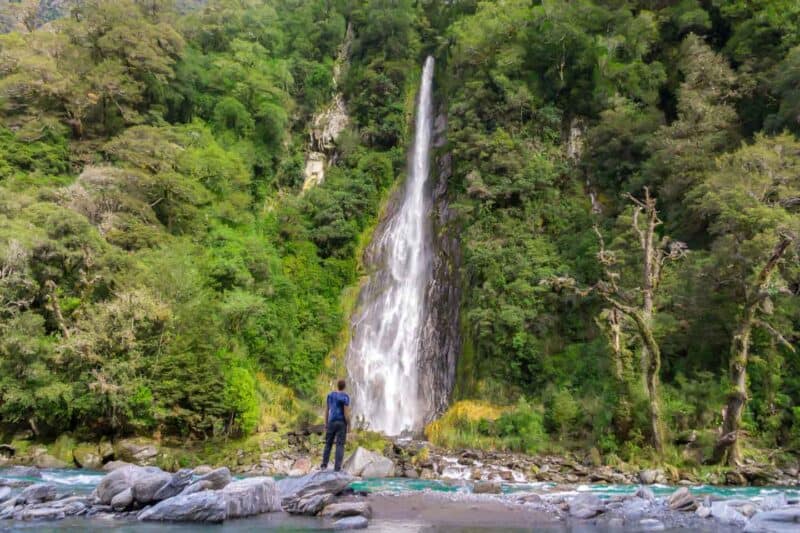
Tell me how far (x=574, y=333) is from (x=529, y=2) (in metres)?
21.4

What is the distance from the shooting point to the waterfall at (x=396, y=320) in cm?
2575

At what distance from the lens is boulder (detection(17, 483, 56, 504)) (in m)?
9.84

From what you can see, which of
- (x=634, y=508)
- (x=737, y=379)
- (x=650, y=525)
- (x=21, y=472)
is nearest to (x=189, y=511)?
(x=650, y=525)

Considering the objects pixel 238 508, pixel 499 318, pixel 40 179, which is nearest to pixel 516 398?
pixel 499 318

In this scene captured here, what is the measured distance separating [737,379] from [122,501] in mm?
16180

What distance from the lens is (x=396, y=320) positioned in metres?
28.2

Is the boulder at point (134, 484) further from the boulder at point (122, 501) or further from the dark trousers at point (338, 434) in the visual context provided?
the dark trousers at point (338, 434)

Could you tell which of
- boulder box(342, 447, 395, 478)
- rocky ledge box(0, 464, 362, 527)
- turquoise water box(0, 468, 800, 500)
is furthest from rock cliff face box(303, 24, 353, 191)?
rocky ledge box(0, 464, 362, 527)

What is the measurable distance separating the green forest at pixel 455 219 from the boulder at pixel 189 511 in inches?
478

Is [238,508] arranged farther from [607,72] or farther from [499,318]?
[607,72]

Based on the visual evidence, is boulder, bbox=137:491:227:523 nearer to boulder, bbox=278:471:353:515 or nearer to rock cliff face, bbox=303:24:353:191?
boulder, bbox=278:471:353:515

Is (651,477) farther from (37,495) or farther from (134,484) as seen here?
(37,495)

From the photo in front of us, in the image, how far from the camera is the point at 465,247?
1090 inches

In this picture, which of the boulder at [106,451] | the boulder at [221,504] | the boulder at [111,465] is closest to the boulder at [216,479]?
the boulder at [221,504]
